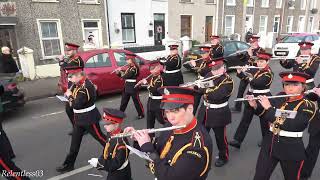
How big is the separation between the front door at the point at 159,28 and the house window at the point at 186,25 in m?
1.97

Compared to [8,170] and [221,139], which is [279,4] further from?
[8,170]

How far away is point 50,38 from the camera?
46.9 ft

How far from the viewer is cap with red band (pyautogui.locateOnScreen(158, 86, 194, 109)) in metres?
2.43

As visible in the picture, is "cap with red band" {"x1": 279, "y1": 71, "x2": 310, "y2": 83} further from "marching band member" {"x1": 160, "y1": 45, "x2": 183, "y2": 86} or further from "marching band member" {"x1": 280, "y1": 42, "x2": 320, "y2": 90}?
"marching band member" {"x1": 160, "y1": 45, "x2": 183, "y2": 86}

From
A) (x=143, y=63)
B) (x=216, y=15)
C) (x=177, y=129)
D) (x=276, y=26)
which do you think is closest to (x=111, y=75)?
(x=143, y=63)

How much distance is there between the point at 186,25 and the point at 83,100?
1791 centimetres

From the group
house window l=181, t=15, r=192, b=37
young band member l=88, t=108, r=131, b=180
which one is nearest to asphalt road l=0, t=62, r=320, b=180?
young band member l=88, t=108, r=131, b=180

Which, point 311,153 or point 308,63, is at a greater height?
point 308,63

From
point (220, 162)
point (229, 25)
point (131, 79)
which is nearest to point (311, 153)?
point (220, 162)

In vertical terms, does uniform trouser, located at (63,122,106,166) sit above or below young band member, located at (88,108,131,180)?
below

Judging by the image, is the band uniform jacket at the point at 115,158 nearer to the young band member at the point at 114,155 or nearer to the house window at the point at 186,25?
the young band member at the point at 114,155

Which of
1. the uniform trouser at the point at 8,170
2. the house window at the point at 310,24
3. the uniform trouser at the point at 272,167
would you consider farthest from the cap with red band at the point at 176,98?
the house window at the point at 310,24

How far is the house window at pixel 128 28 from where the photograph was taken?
17672 millimetres

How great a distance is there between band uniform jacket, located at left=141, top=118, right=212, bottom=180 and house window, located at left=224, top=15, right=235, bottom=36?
23408mm
